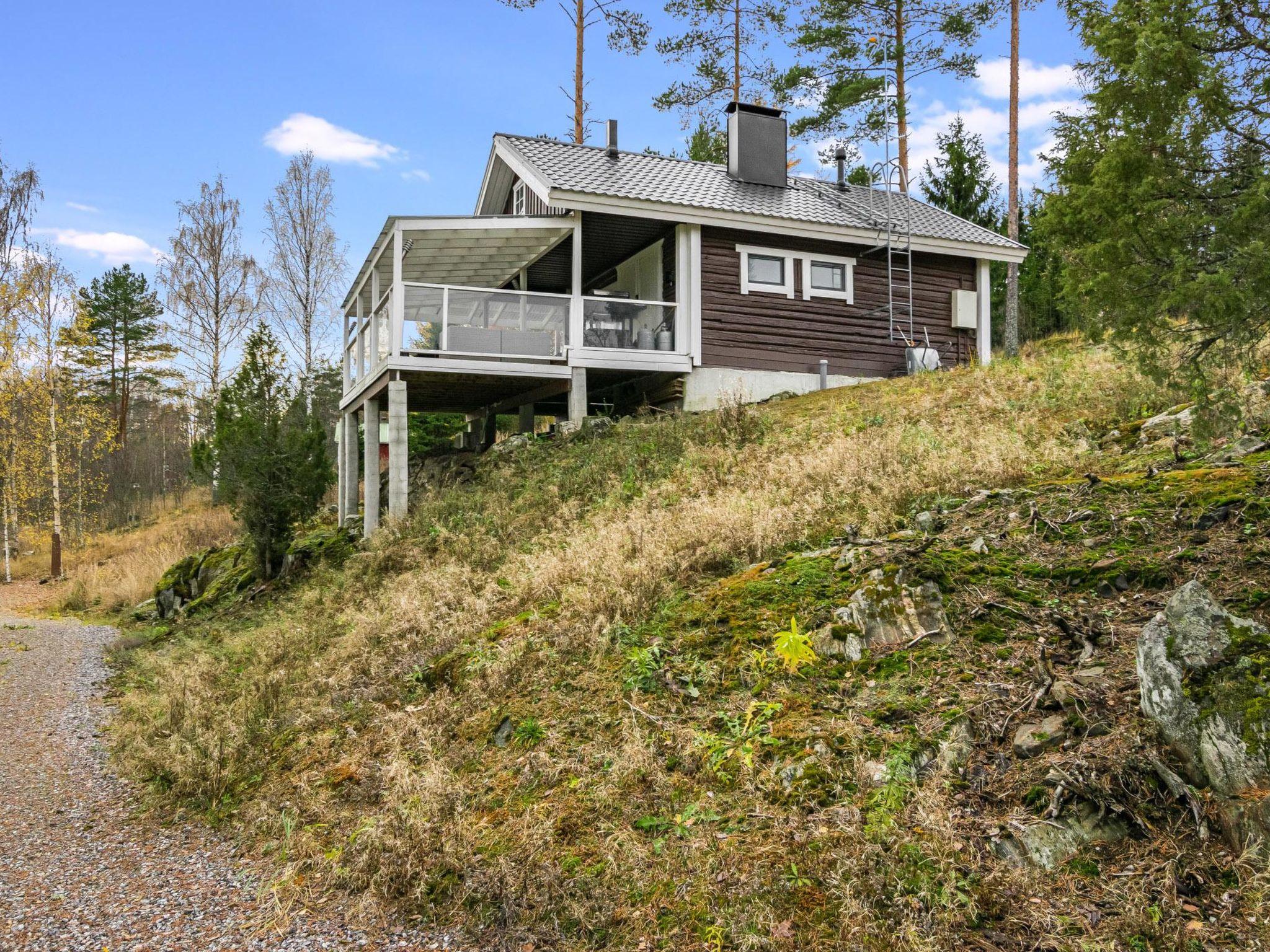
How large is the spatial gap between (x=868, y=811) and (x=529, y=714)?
2.35 meters

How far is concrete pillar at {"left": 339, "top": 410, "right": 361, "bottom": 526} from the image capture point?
18000 mm

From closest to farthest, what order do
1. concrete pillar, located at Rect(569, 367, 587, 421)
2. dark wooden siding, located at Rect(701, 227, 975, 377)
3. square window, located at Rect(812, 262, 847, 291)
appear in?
1. concrete pillar, located at Rect(569, 367, 587, 421)
2. dark wooden siding, located at Rect(701, 227, 975, 377)
3. square window, located at Rect(812, 262, 847, 291)

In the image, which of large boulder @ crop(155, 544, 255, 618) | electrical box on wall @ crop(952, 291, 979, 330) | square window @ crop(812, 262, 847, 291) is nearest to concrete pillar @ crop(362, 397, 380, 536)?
large boulder @ crop(155, 544, 255, 618)

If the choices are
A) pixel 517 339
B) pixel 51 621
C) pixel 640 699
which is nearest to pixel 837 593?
pixel 640 699

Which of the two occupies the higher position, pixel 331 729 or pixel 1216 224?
pixel 1216 224

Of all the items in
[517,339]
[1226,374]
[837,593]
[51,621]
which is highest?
[517,339]

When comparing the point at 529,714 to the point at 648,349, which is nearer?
the point at 529,714

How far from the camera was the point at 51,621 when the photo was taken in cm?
1641

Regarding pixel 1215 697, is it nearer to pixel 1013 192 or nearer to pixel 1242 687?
pixel 1242 687

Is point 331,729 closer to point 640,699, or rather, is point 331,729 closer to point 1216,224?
point 640,699

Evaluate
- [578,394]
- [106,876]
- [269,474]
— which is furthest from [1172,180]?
[269,474]

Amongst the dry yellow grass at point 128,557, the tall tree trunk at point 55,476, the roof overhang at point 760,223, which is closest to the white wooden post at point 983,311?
the roof overhang at point 760,223

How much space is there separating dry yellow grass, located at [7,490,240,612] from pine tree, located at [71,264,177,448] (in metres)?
6.86

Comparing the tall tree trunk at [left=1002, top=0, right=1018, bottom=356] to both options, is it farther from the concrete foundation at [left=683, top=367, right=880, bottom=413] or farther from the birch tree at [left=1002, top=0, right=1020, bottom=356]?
the concrete foundation at [left=683, top=367, right=880, bottom=413]
